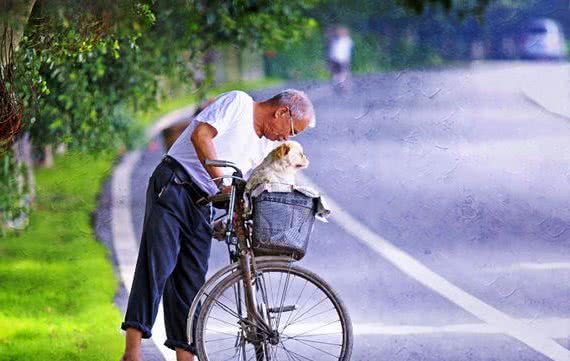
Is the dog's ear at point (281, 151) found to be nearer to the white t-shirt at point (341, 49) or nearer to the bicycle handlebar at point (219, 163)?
the bicycle handlebar at point (219, 163)

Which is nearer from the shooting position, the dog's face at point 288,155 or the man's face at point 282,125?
the dog's face at point 288,155

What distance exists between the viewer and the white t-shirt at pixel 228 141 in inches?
275

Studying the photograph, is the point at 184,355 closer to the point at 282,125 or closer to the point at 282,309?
the point at 282,309

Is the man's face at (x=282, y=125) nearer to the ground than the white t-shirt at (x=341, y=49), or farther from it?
farther from it

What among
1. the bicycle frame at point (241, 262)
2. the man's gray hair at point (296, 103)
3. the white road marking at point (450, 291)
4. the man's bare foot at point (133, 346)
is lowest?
the white road marking at point (450, 291)

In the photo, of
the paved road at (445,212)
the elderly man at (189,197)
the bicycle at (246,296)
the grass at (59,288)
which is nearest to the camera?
the bicycle at (246,296)

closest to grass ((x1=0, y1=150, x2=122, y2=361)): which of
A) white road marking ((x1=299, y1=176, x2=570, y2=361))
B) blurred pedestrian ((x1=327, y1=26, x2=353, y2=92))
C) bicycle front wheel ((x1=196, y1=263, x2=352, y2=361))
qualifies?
bicycle front wheel ((x1=196, y1=263, x2=352, y2=361))

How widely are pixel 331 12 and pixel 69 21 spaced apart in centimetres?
798

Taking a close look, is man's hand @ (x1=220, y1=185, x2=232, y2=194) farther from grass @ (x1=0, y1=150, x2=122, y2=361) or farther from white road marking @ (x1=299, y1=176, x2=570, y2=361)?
white road marking @ (x1=299, y1=176, x2=570, y2=361)

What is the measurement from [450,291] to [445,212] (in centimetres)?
448

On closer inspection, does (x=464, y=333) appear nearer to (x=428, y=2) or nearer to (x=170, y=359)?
(x=170, y=359)

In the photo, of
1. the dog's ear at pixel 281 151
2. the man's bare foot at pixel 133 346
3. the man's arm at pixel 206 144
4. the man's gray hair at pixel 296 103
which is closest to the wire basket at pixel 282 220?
the dog's ear at pixel 281 151

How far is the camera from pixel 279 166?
6.79 meters

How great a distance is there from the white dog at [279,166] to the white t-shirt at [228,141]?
270mm
